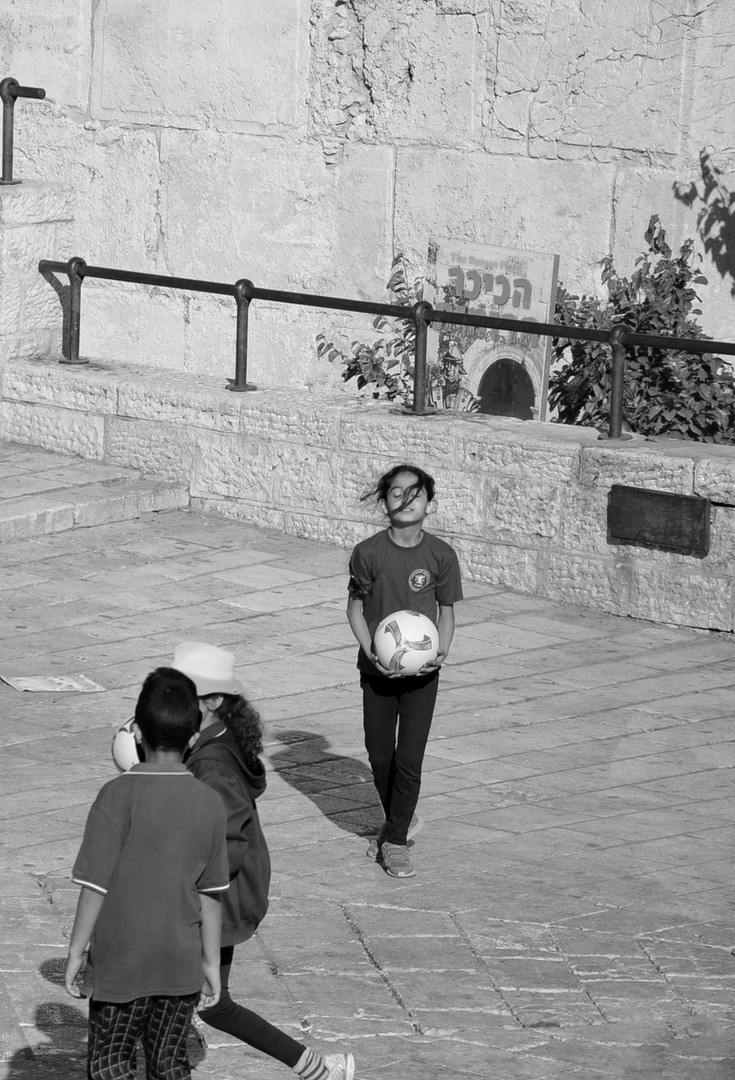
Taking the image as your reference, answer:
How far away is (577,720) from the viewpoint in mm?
8328

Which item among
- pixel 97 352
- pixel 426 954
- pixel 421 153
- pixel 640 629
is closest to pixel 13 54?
pixel 97 352

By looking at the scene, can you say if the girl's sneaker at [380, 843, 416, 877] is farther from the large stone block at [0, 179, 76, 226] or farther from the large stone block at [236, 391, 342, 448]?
the large stone block at [0, 179, 76, 226]

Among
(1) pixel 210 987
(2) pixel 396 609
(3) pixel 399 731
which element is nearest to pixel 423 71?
(2) pixel 396 609

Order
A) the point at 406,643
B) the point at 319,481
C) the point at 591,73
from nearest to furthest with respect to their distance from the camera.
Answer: the point at 406,643, the point at 319,481, the point at 591,73

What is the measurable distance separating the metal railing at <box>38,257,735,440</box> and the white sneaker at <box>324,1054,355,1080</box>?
5.25m

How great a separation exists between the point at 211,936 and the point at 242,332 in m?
7.45

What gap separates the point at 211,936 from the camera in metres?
4.41

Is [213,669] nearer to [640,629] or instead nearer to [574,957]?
[574,957]

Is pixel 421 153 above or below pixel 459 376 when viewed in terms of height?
above

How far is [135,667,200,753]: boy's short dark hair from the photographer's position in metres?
4.34

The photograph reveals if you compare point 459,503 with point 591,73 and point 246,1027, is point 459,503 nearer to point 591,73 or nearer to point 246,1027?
point 591,73

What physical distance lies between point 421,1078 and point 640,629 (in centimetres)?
499

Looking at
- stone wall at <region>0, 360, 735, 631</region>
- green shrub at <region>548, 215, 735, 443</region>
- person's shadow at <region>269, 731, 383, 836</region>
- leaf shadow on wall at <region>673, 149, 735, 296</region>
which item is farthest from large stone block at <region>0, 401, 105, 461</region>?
person's shadow at <region>269, 731, 383, 836</region>

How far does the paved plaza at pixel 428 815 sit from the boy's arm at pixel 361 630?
29.1 inches
